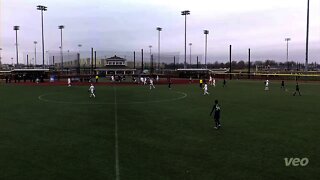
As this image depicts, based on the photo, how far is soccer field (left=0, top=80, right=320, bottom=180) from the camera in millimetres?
10914

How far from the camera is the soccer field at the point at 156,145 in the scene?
10914mm

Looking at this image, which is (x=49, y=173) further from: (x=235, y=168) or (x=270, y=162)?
(x=270, y=162)

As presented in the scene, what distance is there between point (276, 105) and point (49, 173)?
73.1 ft

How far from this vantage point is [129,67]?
12962 cm

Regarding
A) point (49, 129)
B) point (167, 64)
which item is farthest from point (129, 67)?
point (49, 129)

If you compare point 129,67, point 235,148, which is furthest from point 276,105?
point 129,67

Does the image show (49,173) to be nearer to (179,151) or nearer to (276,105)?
(179,151)

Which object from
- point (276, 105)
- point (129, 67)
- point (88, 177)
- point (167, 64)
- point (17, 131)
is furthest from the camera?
point (167, 64)

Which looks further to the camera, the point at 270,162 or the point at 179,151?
the point at 179,151

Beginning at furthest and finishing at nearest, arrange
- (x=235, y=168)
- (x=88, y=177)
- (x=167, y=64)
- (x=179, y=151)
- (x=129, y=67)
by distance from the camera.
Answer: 1. (x=167, y=64)
2. (x=129, y=67)
3. (x=179, y=151)
4. (x=235, y=168)
5. (x=88, y=177)

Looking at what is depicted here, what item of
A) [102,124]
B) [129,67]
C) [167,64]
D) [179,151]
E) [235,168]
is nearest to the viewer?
[235,168]

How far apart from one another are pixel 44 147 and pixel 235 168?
8022 millimetres

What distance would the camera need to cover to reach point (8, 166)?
1148cm

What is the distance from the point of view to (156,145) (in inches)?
563
